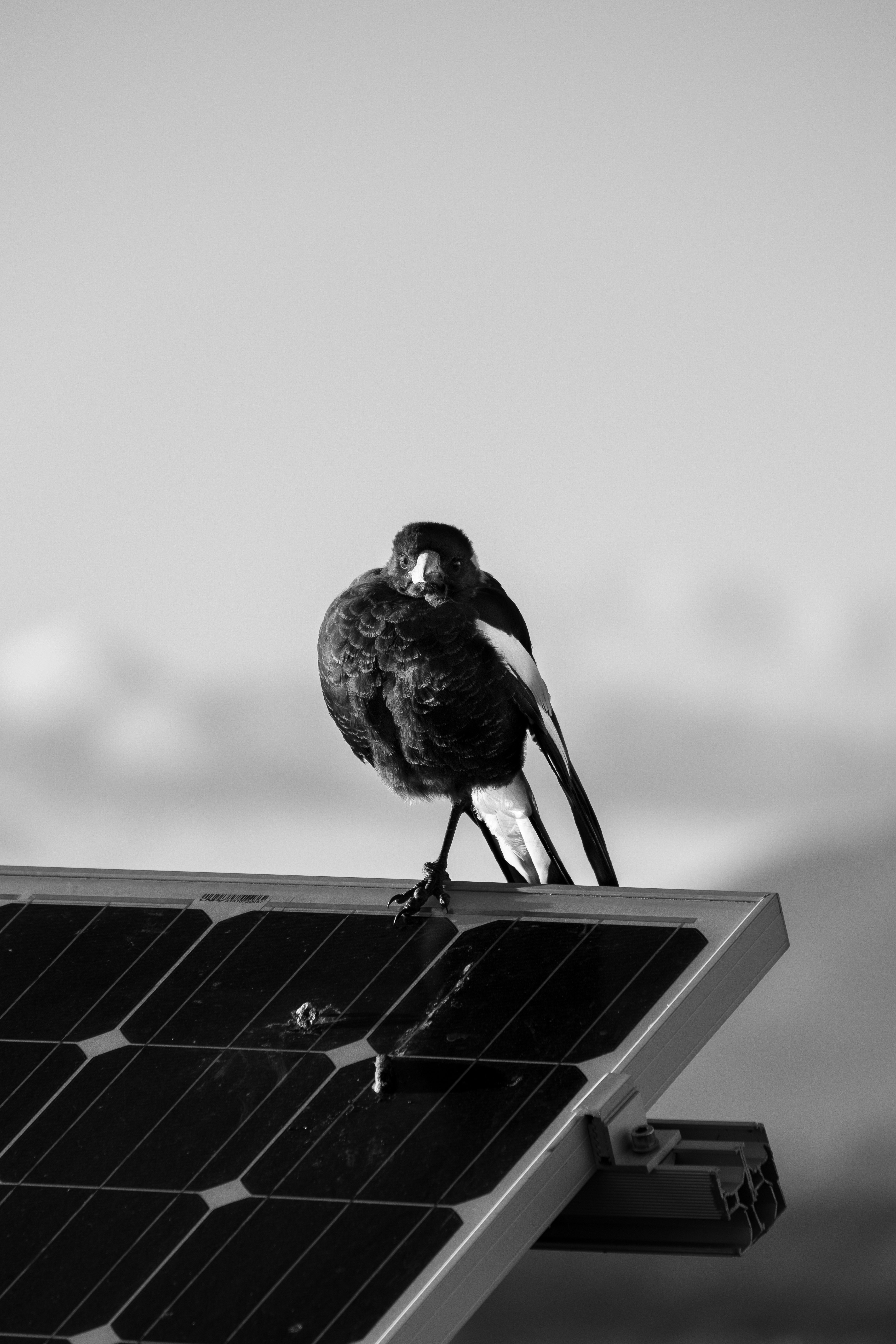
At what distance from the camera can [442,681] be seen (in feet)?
17.3

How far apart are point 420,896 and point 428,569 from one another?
3.66 feet

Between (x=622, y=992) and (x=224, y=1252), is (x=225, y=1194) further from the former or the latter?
(x=622, y=992)

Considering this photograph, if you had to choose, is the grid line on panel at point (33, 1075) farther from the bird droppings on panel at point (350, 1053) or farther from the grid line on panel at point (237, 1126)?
the bird droppings on panel at point (350, 1053)

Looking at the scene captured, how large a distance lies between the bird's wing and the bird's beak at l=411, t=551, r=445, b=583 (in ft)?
0.57

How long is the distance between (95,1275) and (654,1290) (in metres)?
14.7

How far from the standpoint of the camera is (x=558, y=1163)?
3.51m

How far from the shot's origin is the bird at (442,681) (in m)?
5.29

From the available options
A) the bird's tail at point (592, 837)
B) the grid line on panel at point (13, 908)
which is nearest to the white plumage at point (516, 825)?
the bird's tail at point (592, 837)

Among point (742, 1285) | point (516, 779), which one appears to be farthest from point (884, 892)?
point (516, 779)

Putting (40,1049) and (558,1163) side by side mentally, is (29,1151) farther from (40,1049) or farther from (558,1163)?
(558,1163)

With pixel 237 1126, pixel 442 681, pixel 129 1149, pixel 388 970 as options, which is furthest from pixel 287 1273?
pixel 442 681

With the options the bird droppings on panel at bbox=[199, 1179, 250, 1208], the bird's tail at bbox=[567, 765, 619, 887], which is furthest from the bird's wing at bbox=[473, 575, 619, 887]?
the bird droppings on panel at bbox=[199, 1179, 250, 1208]

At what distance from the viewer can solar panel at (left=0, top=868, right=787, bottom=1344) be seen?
3.41 m

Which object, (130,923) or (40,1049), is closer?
(40,1049)
